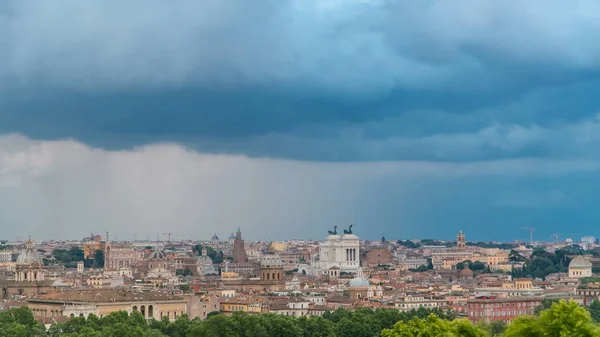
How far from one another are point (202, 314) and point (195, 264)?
81.4 meters

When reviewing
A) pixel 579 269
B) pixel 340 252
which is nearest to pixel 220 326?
pixel 579 269

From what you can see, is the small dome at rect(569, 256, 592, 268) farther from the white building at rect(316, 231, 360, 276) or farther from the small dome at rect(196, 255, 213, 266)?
the small dome at rect(196, 255, 213, 266)

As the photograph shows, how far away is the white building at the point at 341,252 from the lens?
17500 cm

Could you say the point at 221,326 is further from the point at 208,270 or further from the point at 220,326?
the point at 208,270

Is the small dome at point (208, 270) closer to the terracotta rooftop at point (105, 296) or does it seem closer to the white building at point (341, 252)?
the white building at point (341, 252)

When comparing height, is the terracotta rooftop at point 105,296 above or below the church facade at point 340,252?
below

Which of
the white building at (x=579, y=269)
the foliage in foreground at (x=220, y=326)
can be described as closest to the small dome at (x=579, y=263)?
the white building at (x=579, y=269)

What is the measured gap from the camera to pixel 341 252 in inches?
6919

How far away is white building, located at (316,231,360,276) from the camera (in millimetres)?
175000

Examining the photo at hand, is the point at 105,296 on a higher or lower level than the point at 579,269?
lower

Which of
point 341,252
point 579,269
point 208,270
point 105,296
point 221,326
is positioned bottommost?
point 221,326

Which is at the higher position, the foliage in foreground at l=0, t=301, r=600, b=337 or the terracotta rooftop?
the terracotta rooftop

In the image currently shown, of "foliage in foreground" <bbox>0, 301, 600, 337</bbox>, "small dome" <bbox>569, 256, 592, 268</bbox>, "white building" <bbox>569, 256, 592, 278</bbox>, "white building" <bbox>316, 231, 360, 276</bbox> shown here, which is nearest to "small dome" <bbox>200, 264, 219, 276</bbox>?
"white building" <bbox>316, 231, 360, 276</bbox>

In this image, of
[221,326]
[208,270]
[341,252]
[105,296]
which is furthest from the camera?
[208,270]
